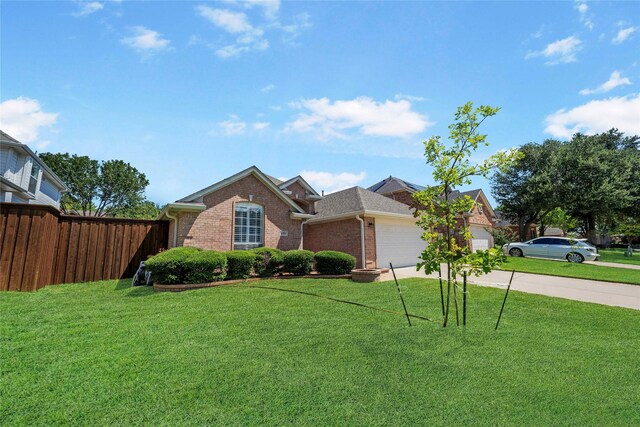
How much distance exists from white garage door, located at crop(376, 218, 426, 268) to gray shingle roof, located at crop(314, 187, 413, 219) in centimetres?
69

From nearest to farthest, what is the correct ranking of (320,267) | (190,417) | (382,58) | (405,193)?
(190,417) < (382,58) < (320,267) < (405,193)

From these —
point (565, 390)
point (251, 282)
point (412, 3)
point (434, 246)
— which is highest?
point (412, 3)

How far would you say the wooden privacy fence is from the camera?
7590mm

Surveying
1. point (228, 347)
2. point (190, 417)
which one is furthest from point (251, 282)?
point (190, 417)

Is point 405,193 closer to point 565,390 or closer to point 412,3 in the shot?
point 412,3

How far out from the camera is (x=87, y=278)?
10109mm

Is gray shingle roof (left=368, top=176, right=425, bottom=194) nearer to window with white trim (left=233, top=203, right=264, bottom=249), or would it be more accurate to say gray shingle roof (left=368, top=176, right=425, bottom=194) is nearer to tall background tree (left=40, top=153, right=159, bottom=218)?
window with white trim (left=233, top=203, right=264, bottom=249)

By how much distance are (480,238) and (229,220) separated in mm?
19518

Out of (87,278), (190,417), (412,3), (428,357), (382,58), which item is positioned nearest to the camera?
(190,417)

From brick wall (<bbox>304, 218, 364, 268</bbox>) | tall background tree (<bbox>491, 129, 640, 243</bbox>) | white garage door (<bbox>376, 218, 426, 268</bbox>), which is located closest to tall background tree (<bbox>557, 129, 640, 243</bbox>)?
tall background tree (<bbox>491, 129, 640, 243</bbox>)

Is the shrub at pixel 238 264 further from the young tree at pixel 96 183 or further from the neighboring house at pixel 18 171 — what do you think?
the young tree at pixel 96 183

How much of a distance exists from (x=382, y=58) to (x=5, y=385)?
10.2 metres

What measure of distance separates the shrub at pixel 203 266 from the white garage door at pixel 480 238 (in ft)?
61.0

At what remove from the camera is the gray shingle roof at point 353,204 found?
14461mm
